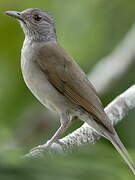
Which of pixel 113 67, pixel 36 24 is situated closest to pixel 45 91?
pixel 36 24

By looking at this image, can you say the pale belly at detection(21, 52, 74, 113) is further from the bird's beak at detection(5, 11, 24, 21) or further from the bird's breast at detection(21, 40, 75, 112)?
the bird's beak at detection(5, 11, 24, 21)

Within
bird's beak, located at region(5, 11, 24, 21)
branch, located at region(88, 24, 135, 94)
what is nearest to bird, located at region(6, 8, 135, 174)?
bird's beak, located at region(5, 11, 24, 21)

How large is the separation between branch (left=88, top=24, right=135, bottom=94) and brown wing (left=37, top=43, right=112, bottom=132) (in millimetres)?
1237

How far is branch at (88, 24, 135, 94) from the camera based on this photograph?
5691 millimetres

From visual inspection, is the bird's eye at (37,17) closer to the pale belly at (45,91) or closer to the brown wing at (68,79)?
the brown wing at (68,79)

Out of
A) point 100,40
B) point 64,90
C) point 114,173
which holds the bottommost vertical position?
point 100,40

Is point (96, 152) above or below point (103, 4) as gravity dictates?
above

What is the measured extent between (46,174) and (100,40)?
6.84m

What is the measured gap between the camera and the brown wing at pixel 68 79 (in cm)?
394

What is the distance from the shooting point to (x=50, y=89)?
4.17m

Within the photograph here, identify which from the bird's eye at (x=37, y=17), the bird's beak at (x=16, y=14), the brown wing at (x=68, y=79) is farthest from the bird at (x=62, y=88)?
the bird's eye at (x=37, y=17)

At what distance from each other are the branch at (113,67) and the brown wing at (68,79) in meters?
1.24

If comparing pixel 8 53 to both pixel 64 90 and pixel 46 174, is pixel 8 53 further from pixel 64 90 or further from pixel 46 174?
pixel 46 174

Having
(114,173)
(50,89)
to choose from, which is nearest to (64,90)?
(50,89)
